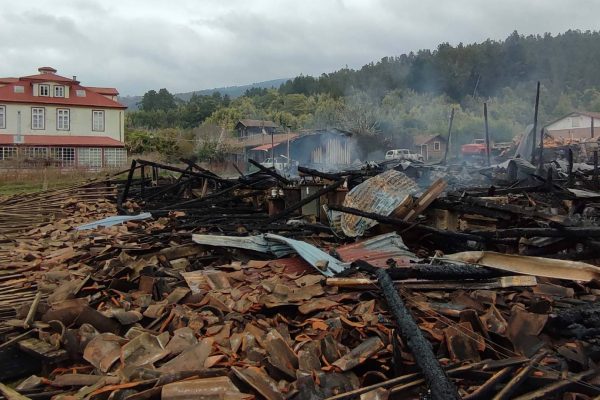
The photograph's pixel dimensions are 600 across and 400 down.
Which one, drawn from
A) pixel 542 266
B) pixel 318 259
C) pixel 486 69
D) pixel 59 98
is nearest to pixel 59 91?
pixel 59 98

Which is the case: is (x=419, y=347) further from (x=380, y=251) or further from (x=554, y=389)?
(x=380, y=251)

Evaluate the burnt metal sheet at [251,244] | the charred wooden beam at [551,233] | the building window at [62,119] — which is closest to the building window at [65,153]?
the building window at [62,119]

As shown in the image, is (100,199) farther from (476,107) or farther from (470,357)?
(476,107)

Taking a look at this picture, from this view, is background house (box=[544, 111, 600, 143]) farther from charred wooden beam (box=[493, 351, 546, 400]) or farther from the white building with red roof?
charred wooden beam (box=[493, 351, 546, 400])

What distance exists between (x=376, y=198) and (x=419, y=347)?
16.5 feet

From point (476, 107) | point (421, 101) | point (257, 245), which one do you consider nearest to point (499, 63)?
point (476, 107)

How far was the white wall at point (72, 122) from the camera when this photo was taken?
3534 centimetres

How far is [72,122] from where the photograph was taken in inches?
1467

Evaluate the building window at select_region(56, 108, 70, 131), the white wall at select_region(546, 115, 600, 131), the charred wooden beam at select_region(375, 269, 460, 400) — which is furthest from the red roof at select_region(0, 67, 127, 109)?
the white wall at select_region(546, 115, 600, 131)

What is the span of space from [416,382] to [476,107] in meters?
63.8

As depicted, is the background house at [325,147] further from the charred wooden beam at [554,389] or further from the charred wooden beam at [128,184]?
the charred wooden beam at [554,389]

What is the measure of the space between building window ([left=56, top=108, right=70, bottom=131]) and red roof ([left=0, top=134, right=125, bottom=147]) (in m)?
0.82

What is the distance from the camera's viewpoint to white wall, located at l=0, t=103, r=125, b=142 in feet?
116

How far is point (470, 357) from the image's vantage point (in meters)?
3.23
